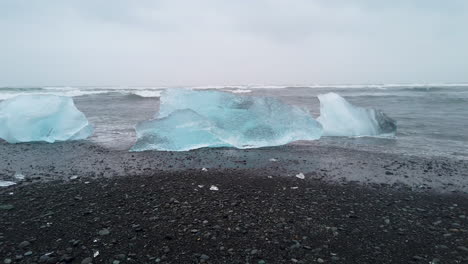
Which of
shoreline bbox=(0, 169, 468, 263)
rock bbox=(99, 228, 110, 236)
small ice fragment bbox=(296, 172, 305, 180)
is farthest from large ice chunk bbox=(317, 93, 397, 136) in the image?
rock bbox=(99, 228, 110, 236)

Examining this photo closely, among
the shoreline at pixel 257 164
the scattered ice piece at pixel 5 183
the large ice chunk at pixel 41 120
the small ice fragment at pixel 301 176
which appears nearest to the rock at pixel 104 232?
the shoreline at pixel 257 164

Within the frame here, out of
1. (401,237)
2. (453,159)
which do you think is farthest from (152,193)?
(453,159)

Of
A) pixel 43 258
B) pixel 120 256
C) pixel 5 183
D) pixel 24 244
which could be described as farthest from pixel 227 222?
pixel 5 183

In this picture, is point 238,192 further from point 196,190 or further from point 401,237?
point 401,237

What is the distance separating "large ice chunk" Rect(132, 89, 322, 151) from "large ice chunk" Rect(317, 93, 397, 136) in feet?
3.61

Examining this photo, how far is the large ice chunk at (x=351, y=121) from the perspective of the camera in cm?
746

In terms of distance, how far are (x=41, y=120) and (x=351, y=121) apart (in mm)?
6994

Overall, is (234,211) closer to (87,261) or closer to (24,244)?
(87,261)

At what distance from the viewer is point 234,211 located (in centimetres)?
294

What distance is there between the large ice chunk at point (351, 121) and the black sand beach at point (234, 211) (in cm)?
260

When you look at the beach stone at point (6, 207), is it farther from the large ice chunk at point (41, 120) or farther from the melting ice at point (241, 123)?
the large ice chunk at point (41, 120)

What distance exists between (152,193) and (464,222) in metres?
3.01

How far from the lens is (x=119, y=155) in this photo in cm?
524

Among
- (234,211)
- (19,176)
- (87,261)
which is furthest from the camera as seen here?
(19,176)
